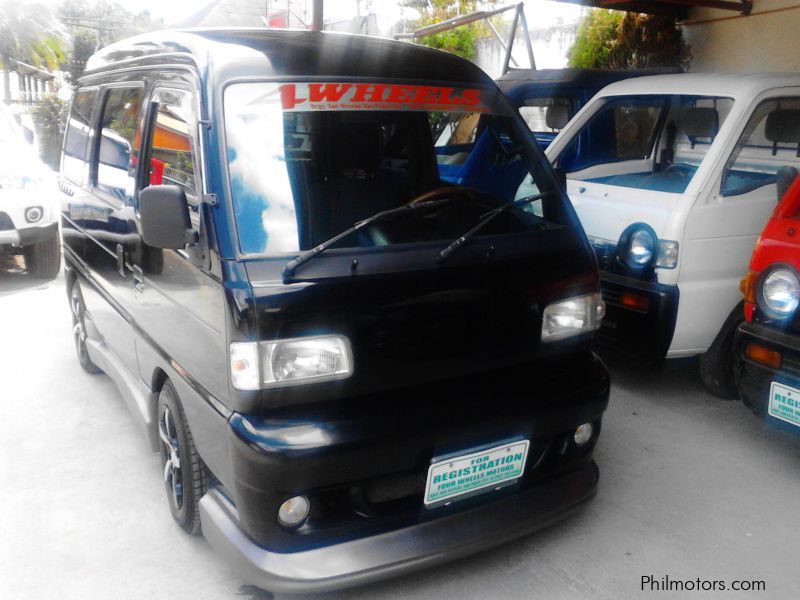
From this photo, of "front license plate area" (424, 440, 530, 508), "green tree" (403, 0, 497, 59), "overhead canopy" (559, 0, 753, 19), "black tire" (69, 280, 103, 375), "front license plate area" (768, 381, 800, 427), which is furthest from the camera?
"green tree" (403, 0, 497, 59)

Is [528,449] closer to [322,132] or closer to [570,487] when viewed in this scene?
[570,487]

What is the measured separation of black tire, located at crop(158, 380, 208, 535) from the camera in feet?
9.57

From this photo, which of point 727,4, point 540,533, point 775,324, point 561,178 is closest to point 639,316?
point 775,324

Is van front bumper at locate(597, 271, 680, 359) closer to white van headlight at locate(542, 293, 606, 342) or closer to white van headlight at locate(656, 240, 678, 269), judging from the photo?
white van headlight at locate(656, 240, 678, 269)

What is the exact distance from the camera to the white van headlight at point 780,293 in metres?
3.35

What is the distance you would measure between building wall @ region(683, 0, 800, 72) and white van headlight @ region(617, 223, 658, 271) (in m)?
6.10

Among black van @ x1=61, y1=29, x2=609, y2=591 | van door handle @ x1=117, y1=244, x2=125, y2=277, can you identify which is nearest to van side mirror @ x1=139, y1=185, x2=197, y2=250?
black van @ x1=61, y1=29, x2=609, y2=591

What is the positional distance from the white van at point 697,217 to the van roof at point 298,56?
1269 millimetres

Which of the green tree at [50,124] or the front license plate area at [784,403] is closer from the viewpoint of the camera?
the front license plate area at [784,403]

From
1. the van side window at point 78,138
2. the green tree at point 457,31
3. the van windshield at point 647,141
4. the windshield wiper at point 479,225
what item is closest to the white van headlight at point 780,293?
the van windshield at point 647,141

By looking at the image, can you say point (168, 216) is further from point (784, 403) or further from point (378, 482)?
point (784, 403)

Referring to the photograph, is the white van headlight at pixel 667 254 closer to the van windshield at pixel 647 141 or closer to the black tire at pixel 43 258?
the van windshield at pixel 647 141

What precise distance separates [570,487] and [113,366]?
8.04ft

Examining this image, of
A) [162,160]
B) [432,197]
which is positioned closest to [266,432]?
[432,197]
